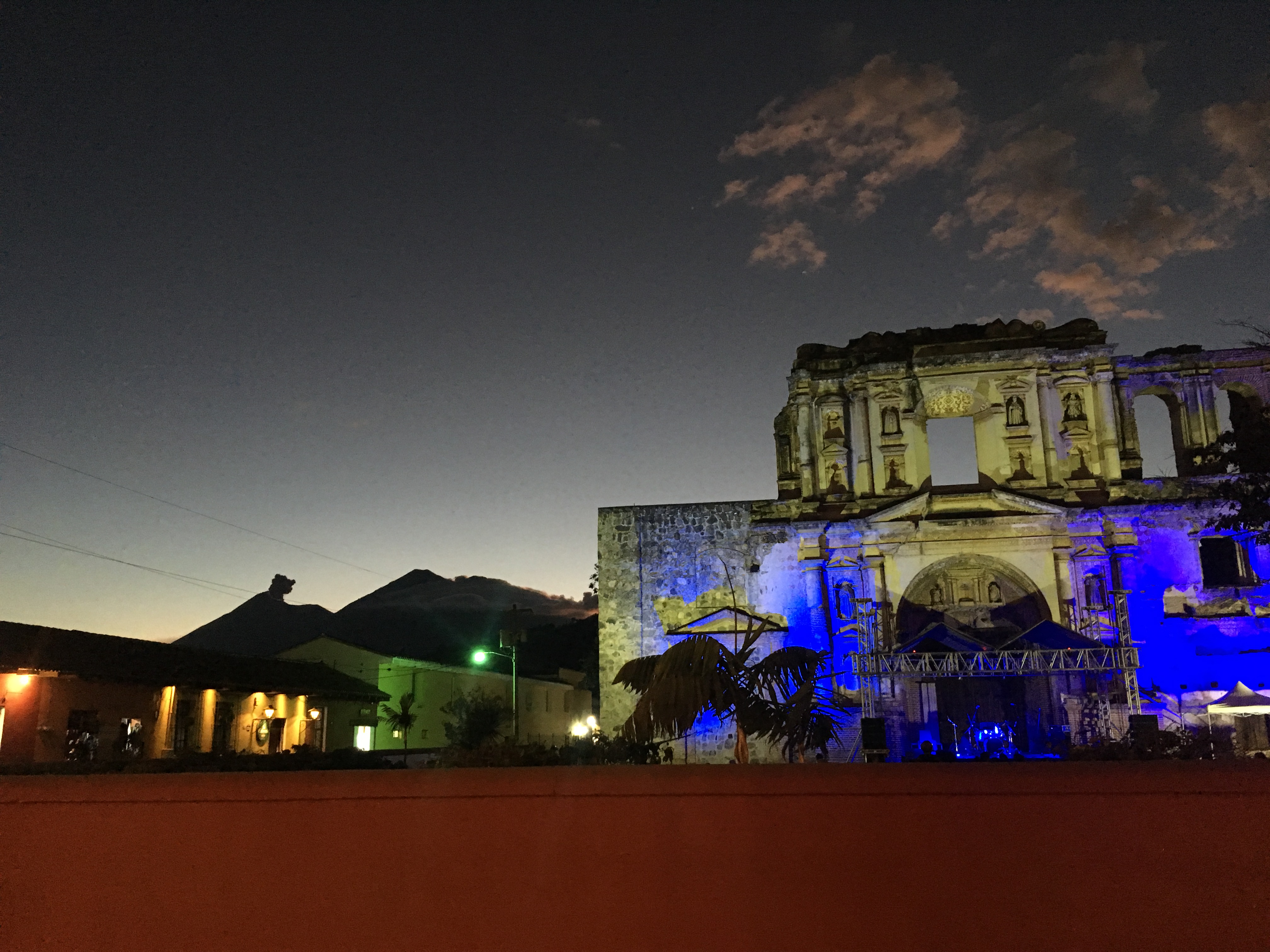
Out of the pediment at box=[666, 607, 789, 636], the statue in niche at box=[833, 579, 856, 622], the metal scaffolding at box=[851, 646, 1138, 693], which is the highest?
the statue in niche at box=[833, 579, 856, 622]

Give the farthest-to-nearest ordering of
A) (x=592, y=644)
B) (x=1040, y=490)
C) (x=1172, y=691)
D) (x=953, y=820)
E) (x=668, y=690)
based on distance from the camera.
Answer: (x=592, y=644) < (x=1040, y=490) < (x=1172, y=691) < (x=668, y=690) < (x=953, y=820)

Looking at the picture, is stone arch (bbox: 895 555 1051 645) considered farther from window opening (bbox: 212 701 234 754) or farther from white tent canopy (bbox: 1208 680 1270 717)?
window opening (bbox: 212 701 234 754)

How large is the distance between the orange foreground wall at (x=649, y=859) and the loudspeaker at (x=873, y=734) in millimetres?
14555

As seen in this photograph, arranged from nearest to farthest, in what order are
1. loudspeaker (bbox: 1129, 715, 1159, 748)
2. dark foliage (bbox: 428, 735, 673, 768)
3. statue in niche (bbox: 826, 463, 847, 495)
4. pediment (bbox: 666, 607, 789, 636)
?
dark foliage (bbox: 428, 735, 673, 768)
loudspeaker (bbox: 1129, 715, 1159, 748)
pediment (bbox: 666, 607, 789, 636)
statue in niche (bbox: 826, 463, 847, 495)

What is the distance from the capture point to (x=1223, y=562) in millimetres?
24047

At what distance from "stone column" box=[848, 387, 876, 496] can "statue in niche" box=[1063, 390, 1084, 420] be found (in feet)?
15.8

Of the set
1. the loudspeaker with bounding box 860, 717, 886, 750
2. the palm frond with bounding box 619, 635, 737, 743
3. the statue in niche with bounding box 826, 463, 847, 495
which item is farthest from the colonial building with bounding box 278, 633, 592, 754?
the palm frond with bounding box 619, 635, 737, 743

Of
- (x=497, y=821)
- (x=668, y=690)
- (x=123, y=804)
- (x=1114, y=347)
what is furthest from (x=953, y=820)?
(x=1114, y=347)

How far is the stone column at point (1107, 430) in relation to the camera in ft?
80.9

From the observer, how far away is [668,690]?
12.6m

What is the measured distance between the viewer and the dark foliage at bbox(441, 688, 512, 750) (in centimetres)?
3522

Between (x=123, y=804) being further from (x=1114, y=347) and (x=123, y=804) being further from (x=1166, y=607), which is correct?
(x=1114, y=347)

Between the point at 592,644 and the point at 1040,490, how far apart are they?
127 ft

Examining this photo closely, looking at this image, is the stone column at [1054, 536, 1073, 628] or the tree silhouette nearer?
the stone column at [1054, 536, 1073, 628]
